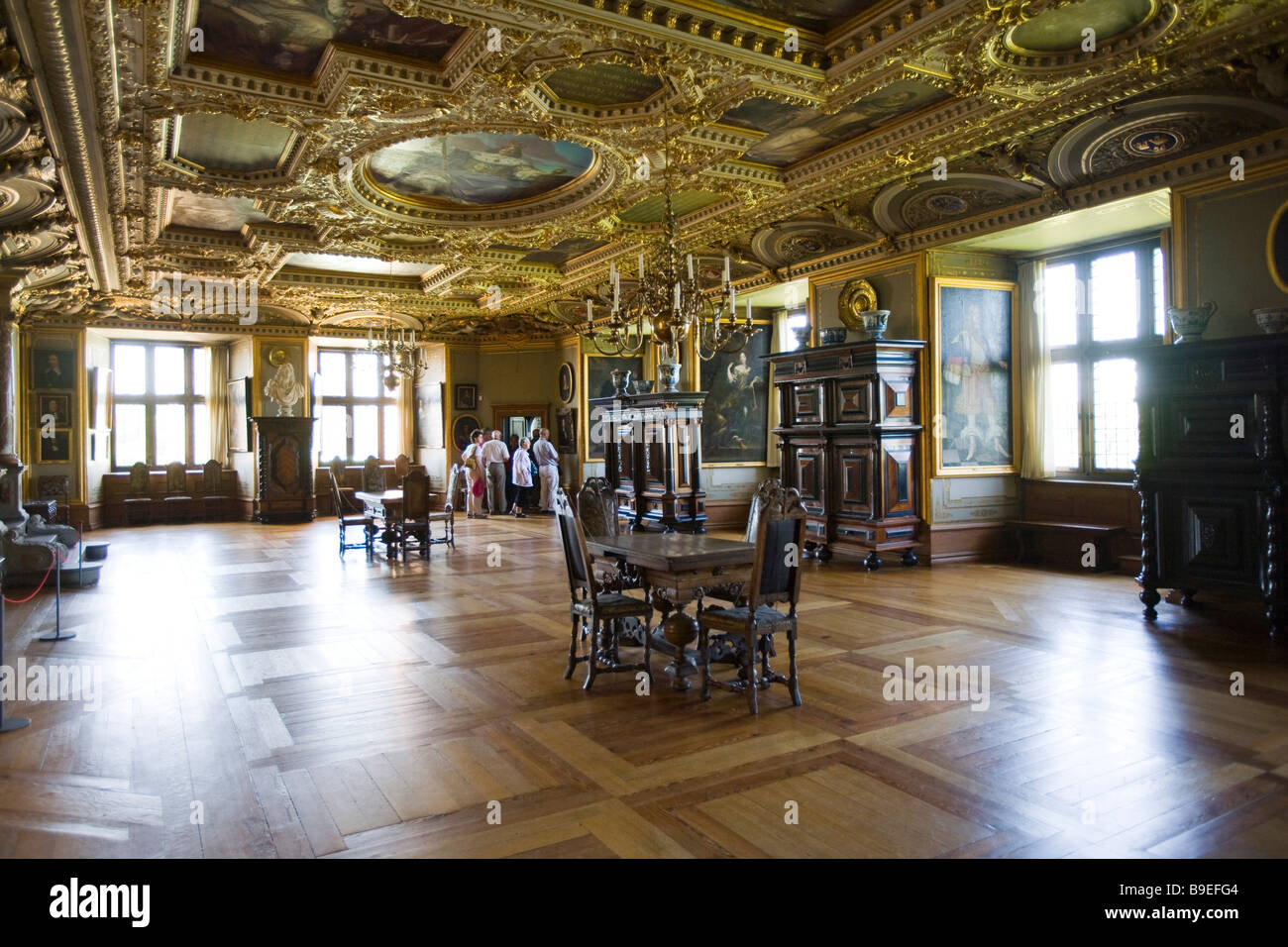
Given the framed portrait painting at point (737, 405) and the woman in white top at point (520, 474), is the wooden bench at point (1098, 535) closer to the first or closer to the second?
the framed portrait painting at point (737, 405)

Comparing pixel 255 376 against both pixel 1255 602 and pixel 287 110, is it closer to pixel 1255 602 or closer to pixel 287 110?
pixel 287 110

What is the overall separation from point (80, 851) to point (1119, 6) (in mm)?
6840

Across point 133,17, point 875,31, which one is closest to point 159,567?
point 133,17

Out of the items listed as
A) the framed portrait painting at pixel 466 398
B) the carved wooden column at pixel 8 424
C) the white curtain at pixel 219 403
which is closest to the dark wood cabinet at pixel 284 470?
the white curtain at pixel 219 403

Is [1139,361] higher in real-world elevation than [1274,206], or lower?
lower

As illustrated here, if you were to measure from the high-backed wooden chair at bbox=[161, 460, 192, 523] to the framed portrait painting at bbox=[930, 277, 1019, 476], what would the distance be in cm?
1363

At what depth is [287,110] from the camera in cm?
645

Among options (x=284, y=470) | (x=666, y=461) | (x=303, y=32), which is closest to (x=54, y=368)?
(x=284, y=470)

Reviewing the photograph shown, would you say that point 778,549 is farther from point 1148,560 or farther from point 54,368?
point 54,368

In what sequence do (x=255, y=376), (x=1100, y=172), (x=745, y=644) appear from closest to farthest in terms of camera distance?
(x=745, y=644)
(x=1100, y=172)
(x=255, y=376)

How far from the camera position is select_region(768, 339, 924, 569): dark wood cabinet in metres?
9.20

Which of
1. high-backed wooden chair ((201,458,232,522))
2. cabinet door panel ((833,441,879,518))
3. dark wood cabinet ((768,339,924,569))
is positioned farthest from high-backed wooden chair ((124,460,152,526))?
cabinet door panel ((833,441,879,518))

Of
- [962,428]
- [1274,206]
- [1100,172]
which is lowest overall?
[962,428]

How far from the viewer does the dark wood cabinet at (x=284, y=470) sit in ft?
51.5
